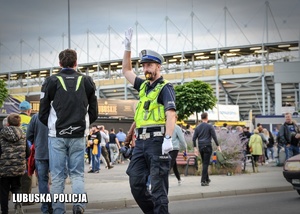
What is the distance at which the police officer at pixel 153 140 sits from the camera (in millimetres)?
8094

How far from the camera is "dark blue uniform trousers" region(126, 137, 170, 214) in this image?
809cm

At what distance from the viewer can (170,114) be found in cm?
809

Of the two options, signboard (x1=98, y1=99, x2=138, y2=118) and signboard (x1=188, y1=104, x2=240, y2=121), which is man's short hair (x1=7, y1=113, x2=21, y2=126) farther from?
signboard (x1=188, y1=104, x2=240, y2=121)

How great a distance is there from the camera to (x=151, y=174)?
8.12m

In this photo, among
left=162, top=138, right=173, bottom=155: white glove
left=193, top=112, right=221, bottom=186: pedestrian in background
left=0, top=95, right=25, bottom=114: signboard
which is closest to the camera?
left=162, top=138, right=173, bottom=155: white glove

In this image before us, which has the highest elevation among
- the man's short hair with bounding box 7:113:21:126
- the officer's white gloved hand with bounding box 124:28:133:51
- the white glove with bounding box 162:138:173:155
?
the officer's white gloved hand with bounding box 124:28:133:51

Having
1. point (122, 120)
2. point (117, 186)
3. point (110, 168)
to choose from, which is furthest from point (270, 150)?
point (117, 186)

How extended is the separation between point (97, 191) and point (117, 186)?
171 centimetres

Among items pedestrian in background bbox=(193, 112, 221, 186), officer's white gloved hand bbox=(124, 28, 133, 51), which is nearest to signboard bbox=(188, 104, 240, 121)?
pedestrian in background bbox=(193, 112, 221, 186)

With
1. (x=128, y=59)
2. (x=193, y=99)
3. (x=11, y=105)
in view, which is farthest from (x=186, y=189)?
(x=193, y=99)

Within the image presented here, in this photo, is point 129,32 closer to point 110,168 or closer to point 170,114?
point 170,114

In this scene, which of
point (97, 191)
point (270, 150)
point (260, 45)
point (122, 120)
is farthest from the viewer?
point (260, 45)

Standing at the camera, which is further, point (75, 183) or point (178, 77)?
point (178, 77)

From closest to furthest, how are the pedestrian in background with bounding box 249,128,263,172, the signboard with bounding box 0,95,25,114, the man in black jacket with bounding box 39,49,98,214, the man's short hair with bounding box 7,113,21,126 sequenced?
1. the man in black jacket with bounding box 39,49,98,214
2. the man's short hair with bounding box 7,113,21,126
3. the pedestrian in background with bounding box 249,128,263,172
4. the signboard with bounding box 0,95,25,114
